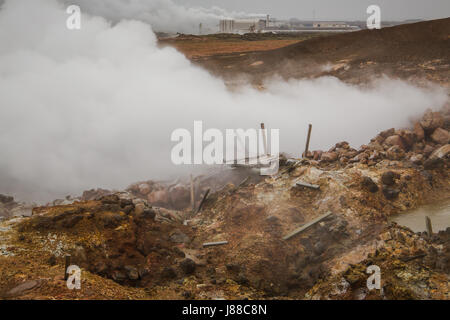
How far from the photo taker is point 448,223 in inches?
223

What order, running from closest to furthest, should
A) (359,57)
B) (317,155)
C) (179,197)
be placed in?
(179,197) → (317,155) → (359,57)

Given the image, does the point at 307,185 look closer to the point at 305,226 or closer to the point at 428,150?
the point at 305,226

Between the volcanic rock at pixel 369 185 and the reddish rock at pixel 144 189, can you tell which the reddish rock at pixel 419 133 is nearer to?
the volcanic rock at pixel 369 185

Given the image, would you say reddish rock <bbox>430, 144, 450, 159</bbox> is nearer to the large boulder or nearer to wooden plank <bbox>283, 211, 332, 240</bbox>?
the large boulder

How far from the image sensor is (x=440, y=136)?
8.08 metres

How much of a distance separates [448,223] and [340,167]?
269 cm

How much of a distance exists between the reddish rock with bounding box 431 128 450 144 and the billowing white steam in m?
1.62

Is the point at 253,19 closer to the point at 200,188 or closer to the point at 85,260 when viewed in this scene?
the point at 200,188

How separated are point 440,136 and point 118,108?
9194 mm

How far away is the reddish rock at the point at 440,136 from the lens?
7986 millimetres

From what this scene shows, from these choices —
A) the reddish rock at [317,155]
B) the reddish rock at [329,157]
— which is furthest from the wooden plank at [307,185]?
the reddish rock at [317,155]

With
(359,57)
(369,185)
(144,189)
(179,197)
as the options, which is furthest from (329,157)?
(359,57)

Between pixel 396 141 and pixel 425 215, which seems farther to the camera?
pixel 396 141
